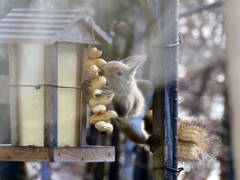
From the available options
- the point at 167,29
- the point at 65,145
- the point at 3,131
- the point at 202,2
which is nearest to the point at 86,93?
the point at 65,145

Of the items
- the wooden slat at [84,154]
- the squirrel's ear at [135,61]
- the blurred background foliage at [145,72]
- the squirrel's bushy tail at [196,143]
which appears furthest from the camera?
the blurred background foliage at [145,72]

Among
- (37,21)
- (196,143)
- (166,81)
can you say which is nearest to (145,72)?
(196,143)

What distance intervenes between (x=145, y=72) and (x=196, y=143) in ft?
13.0

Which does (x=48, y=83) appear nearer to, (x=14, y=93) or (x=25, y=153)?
(x=14, y=93)

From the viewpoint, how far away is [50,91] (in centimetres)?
321

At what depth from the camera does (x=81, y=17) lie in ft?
10.7

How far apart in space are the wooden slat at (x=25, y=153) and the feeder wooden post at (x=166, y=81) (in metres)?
0.55

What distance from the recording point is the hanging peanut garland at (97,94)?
3211mm

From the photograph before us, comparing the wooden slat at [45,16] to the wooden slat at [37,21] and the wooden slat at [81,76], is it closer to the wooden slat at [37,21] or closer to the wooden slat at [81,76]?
the wooden slat at [37,21]

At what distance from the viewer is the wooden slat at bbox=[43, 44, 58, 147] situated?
126 inches

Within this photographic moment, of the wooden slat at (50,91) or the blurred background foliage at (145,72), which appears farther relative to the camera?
the blurred background foliage at (145,72)

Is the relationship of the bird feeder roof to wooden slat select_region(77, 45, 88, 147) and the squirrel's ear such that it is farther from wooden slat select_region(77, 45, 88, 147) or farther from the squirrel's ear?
the squirrel's ear

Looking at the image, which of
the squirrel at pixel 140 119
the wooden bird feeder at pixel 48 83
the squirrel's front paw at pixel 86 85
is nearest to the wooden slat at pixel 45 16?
the wooden bird feeder at pixel 48 83

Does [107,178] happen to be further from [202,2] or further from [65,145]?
[65,145]
